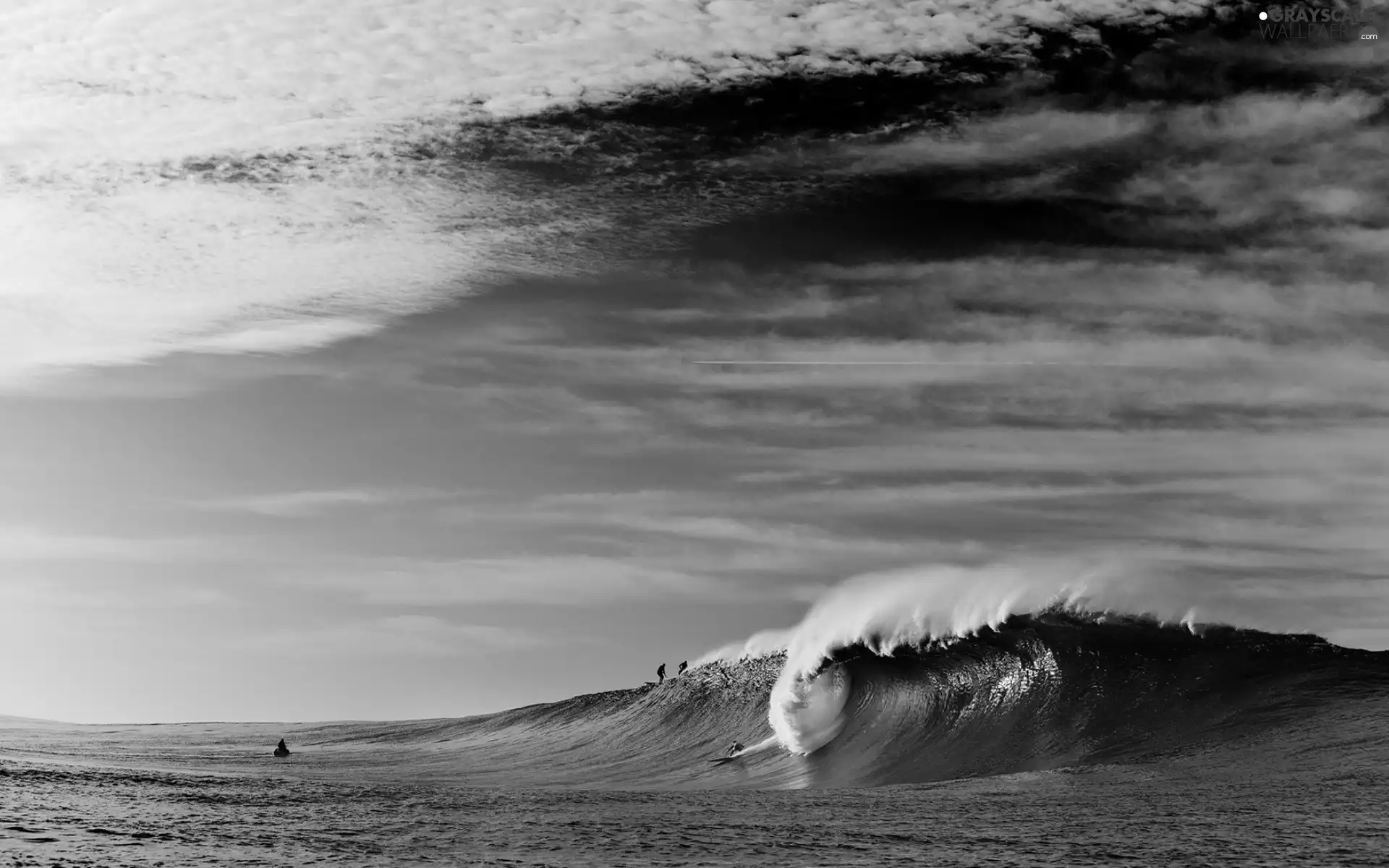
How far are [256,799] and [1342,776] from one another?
509 inches

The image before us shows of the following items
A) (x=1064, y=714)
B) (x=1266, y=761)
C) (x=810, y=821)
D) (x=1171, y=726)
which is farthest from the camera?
(x=1064, y=714)

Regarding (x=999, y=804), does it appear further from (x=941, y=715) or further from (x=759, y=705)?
(x=759, y=705)

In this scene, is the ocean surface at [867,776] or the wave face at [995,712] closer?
the ocean surface at [867,776]

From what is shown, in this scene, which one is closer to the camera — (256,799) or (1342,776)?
(1342,776)

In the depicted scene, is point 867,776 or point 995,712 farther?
point 995,712

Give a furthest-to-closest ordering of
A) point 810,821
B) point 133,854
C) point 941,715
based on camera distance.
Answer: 1. point 941,715
2. point 810,821
3. point 133,854

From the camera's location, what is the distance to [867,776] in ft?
57.1

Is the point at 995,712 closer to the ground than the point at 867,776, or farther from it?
farther from it

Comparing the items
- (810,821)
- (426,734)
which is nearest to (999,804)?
(810,821)

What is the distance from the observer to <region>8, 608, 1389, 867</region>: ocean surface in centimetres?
1038

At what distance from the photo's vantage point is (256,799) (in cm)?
1555

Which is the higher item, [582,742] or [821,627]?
[821,627]

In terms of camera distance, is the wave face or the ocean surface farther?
the wave face

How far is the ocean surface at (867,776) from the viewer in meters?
10.4
